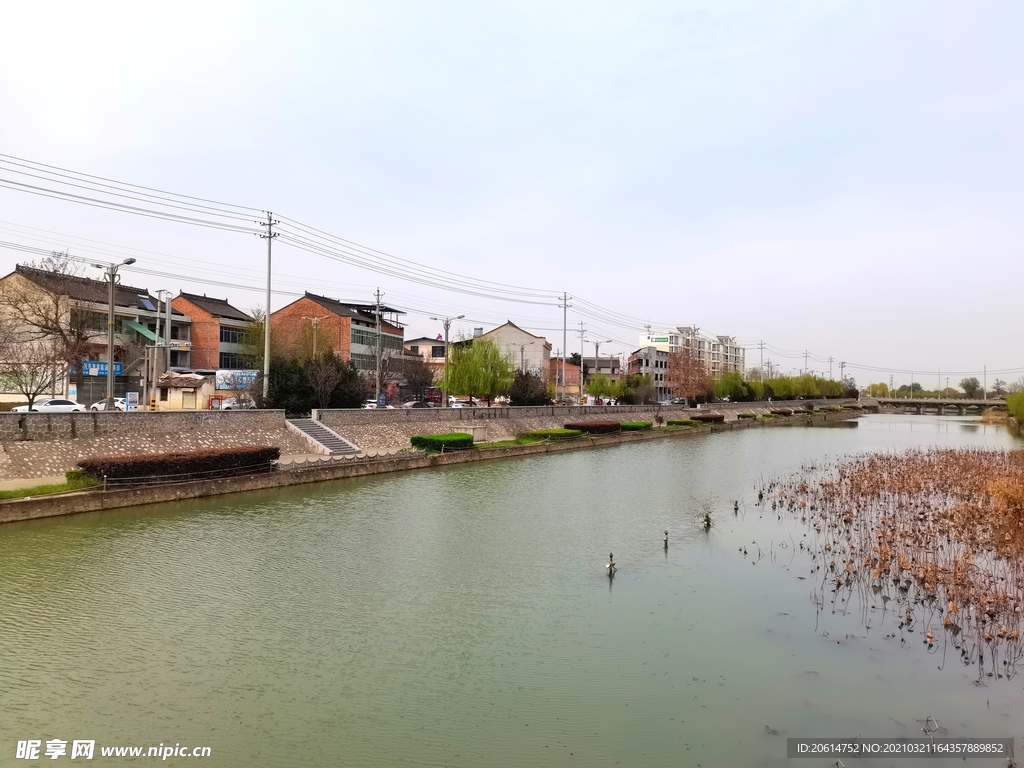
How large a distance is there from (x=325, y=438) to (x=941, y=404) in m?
98.0

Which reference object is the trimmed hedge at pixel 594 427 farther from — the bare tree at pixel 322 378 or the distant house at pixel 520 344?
the distant house at pixel 520 344

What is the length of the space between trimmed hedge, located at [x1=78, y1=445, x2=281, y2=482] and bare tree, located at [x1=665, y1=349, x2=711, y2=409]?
192 ft

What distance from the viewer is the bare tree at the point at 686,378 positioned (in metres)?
73.9

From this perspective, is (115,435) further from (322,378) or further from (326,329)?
(326,329)

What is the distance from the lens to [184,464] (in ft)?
64.7

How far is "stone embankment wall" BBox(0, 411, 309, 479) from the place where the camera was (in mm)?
18797

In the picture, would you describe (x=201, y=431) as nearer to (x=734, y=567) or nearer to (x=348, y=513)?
(x=348, y=513)

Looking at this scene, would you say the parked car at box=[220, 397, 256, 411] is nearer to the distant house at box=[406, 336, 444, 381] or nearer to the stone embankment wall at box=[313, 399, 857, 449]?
the stone embankment wall at box=[313, 399, 857, 449]

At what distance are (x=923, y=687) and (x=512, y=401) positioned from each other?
43.1 meters

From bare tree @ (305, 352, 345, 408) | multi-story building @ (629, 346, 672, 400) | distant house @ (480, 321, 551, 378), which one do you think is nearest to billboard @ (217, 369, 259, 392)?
bare tree @ (305, 352, 345, 408)

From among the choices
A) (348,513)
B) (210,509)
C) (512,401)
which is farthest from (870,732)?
(512,401)

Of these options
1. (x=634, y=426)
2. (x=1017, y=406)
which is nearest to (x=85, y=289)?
(x=634, y=426)

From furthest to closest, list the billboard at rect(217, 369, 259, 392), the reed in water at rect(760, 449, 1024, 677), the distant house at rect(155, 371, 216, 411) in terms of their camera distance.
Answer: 1. the billboard at rect(217, 369, 259, 392)
2. the distant house at rect(155, 371, 216, 411)
3. the reed in water at rect(760, 449, 1024, 677)

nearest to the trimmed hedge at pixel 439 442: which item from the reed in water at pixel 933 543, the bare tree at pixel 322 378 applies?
the bare tree at pixel 322 378
